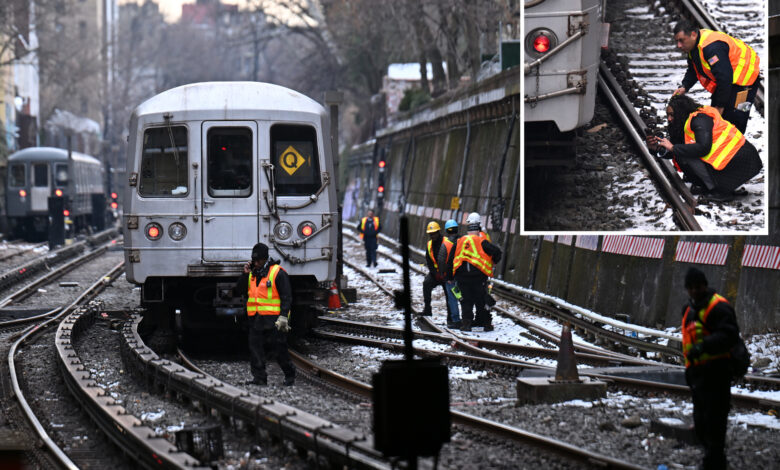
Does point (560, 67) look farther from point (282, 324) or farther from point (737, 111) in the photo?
point (282, 324)

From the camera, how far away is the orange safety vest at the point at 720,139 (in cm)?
1370

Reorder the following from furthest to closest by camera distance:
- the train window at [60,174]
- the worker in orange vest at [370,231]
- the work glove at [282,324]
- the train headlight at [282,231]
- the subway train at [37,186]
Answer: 1. the train window at [60,174]
2. the subway train at [37,186]
3. the worker in orange vest at [370,231]
4. the train headlight at [282,231]
5. the work glove at [282,324]

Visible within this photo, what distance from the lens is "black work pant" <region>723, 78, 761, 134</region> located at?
1366cm

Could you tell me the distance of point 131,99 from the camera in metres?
110

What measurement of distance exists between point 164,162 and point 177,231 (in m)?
0.90

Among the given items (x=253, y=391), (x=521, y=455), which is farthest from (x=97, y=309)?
(x=521, y=455)

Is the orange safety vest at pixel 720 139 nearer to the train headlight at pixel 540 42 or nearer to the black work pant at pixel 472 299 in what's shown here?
the train headlight at pixel 540 42

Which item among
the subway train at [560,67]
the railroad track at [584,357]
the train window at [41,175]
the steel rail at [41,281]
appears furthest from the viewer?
the train window at [41,175]

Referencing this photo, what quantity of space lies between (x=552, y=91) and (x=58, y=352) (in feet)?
21.8

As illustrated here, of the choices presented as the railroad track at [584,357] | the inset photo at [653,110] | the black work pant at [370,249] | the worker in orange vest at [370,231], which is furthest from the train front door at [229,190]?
the black work pant at [370,249]

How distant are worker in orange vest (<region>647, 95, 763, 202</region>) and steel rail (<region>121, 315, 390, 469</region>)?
6.06 metres

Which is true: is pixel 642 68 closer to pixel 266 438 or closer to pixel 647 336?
pixel 647 336

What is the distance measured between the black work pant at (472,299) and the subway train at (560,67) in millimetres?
3711

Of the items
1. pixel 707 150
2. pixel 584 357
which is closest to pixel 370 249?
pixel 584 357
